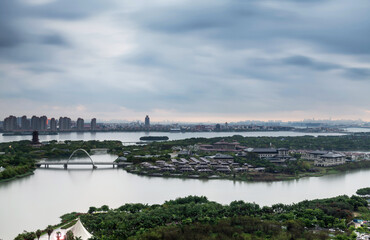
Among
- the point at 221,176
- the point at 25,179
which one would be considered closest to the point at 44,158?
the point at 25,179

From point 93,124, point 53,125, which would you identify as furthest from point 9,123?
point 93,124

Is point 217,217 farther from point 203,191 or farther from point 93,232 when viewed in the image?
point 203,191

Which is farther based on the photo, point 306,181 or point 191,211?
point 306,181

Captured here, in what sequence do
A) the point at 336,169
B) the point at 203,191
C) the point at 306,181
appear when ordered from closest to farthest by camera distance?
the point at 203,191
the point at 306,181
the point at 336,169

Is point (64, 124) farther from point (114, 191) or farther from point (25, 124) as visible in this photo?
point (114, 191)

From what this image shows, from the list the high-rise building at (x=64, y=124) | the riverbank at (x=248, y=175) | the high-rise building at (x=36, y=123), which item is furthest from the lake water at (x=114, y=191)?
the high-rise building at (x=64, y=124)

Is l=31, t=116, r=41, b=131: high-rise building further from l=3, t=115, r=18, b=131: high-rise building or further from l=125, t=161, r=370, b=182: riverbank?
l=125, t=161, r=370, b=182: riverbank

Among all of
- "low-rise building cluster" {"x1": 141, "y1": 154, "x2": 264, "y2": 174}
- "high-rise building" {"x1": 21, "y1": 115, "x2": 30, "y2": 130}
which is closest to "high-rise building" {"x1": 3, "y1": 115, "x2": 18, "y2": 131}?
"high-rise building" {"x1": 21, "y1": 115, "x2": 30, "y2": 130}
